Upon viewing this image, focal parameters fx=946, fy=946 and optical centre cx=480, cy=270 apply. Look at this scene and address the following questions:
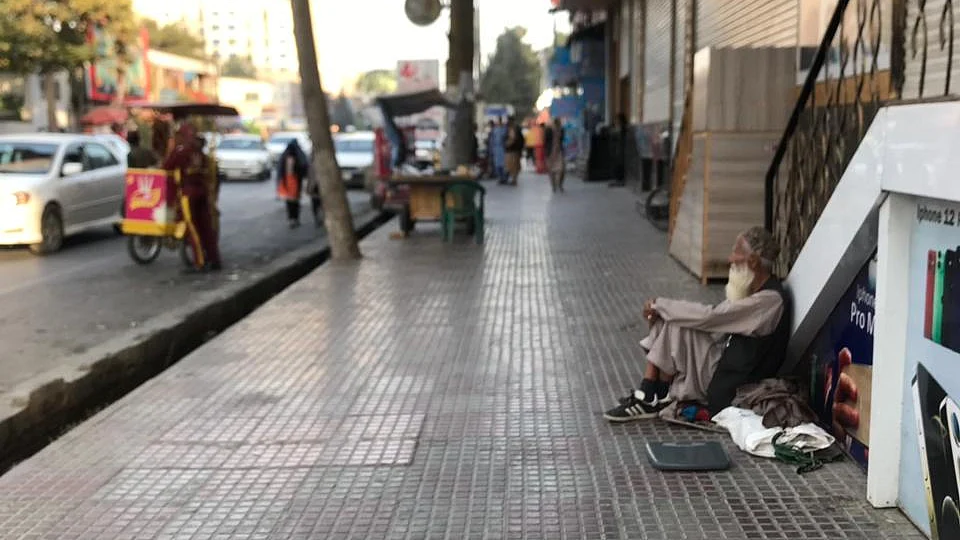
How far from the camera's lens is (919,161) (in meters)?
3.61

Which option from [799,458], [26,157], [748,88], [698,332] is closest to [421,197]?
[26,157]

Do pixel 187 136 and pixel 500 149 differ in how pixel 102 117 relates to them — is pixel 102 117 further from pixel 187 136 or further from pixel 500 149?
pixel 187 136

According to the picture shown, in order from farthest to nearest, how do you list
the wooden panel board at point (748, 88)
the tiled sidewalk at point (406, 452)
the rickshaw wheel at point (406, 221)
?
the rickshaw wheel at point (406, 221)
the wooden panel board at point (748, 88)
the tiled sidewalk at point (406, 452)

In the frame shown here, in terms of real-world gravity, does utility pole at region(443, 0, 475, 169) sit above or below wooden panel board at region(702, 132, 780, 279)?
above

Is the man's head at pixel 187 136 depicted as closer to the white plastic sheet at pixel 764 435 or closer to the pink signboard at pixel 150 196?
the pink signboard at pixel 150 196

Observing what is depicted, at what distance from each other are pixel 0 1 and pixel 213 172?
69.5 ft

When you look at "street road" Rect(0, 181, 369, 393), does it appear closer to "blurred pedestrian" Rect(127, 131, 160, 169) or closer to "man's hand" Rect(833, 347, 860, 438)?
"blurred pedestrian" Rect(127, 131, 160, 169)

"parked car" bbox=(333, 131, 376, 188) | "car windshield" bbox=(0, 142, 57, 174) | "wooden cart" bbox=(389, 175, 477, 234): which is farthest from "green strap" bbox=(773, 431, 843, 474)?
"parked car" bbox=(333, 131, 376, 188)

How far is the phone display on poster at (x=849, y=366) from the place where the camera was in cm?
429

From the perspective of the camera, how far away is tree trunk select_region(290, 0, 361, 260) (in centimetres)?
1104

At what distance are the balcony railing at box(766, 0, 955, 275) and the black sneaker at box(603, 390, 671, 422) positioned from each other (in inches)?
54.2

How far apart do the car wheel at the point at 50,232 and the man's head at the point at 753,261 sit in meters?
10.7

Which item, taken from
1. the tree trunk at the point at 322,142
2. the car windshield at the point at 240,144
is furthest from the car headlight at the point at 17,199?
the car windshield at the point at 240,144

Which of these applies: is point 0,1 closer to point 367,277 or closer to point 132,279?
point 132,279
